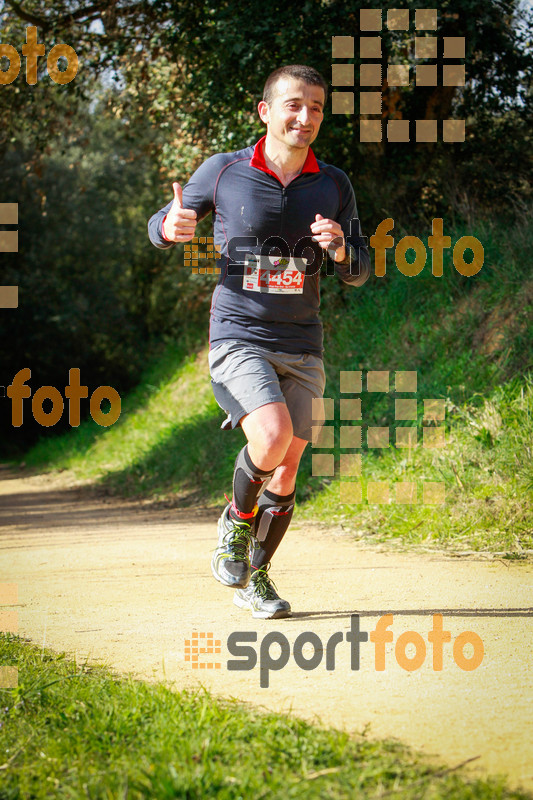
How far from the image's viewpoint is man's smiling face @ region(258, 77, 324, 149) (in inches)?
157

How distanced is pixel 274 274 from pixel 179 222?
50cm

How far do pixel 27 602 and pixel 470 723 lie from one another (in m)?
2.77

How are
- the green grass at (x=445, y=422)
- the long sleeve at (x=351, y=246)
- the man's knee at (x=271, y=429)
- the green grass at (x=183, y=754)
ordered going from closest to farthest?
the green grass at (x=183, y=754) → the man's knee at (x=271, y=429) → the long sleeve at (x=351, y=246) → the green grass at (x=445, y=422)

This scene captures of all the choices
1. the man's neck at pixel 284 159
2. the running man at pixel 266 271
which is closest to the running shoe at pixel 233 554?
the running man at pixel 266 271

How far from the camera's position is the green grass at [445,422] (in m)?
6.22

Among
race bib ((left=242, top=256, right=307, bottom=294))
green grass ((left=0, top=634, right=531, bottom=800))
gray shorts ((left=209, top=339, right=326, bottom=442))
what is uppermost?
race bib ((left=242, top=256, right=307, bottom=294))

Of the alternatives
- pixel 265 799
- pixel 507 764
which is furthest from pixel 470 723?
pixel 265 799

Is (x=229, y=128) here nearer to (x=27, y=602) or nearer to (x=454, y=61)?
(x=454, y=61)

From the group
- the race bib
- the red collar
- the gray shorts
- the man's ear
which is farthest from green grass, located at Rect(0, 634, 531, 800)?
the man's ear

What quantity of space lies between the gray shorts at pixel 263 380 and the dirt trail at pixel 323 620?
961 mm

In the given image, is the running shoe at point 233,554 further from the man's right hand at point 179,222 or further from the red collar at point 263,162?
the red collar at point 263,162

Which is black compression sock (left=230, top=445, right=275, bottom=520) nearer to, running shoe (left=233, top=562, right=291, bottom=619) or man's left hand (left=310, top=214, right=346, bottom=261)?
running shoe (left=233, top=562, right=291, bottom=619)

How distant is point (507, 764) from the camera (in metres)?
2.23

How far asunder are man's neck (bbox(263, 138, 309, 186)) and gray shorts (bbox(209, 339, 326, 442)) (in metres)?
0.82
